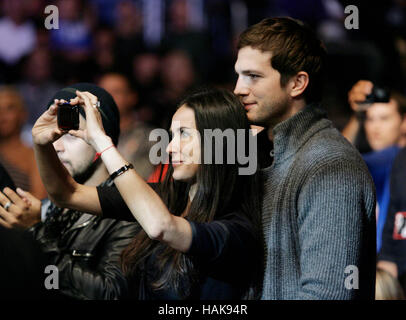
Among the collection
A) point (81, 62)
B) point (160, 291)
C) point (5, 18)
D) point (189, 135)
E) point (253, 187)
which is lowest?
point (160, 291)

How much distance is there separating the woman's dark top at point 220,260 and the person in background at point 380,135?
1.49 m

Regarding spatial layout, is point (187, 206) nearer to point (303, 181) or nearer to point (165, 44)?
point (303, 181)

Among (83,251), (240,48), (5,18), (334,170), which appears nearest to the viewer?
(334,170)

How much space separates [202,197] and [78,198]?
0.54 metres

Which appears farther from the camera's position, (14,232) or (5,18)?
(5,18)

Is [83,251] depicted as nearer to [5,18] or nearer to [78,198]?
[78,198]

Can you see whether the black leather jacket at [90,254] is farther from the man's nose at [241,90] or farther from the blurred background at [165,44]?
the blurred background at [165,44]

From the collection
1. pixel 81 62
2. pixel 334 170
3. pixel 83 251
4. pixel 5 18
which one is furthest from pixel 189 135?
pixel 5 18

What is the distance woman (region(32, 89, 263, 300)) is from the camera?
224 cm

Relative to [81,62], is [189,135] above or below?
below

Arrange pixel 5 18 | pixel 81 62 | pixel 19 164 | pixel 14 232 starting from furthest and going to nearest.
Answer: pixel 5 18
pixel 81 62
pixel 19 164
pixel 14 232

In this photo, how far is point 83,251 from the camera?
2.84 meters

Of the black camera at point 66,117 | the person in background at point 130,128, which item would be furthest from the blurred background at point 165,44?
the black camera at point 66,117

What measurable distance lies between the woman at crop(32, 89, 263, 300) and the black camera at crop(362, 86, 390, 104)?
3.80 feet
